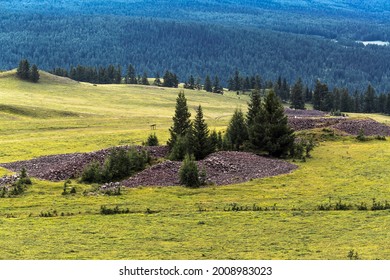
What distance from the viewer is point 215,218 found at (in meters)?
37.7

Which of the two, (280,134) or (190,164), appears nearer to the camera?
(190,164)

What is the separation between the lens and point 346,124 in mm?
83000

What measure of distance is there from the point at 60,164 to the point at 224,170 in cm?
1624

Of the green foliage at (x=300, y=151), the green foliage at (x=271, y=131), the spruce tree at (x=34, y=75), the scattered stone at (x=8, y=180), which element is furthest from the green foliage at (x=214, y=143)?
the spruce tree at (x=34, y=75)

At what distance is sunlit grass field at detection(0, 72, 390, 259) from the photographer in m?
29.8

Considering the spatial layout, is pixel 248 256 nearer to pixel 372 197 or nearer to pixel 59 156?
pixel 372 197

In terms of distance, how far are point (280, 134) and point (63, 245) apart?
38464mm

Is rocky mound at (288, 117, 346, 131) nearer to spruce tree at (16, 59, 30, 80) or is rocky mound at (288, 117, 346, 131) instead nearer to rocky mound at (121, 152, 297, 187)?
rocky mound at (121, 152, 297, 187)

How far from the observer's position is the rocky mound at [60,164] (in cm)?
5484

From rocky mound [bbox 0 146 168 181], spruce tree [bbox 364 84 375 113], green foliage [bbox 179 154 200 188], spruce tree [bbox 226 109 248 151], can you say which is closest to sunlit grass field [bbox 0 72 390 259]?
green foliage [bbox 179 154 200 188]

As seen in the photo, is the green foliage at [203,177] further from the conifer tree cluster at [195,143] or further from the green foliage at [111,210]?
the green foliage at [111,210]

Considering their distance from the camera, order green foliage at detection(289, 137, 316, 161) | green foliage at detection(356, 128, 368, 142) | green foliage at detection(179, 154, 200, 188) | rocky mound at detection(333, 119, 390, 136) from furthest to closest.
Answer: rocky mound at detection(333, 119, 390, 136), green foliage at detection(356, 128, 368, 142), green foliage at detection(289, 137, 316, 161), green foliage at detection(179, 154, 200, 188)

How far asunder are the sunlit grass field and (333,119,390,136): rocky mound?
492 cm
